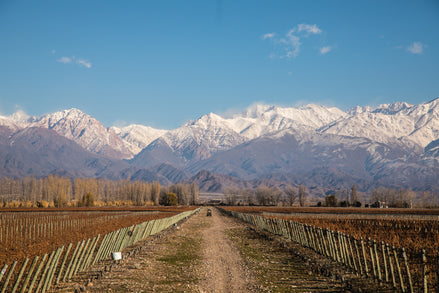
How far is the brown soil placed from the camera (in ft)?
55.2

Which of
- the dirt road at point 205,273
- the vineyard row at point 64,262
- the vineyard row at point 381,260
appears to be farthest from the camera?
the dirt road at point 205,273

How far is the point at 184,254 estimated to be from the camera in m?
26.7

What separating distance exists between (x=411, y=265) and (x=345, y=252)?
318 centimetres

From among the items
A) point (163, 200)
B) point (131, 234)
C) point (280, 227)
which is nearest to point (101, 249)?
point (131, 234)

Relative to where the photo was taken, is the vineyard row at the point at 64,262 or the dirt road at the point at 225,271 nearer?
the vineyard row at the point at 64,262

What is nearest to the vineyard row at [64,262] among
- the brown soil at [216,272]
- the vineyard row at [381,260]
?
the brown soil at [216,272]

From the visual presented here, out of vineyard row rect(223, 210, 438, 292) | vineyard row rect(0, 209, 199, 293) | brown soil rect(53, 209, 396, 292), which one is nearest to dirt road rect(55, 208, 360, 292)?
brown soil rect(53, 209, 396, 292)

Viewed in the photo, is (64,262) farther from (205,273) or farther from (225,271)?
(225,271)

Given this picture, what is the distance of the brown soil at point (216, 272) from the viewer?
16.8 metres

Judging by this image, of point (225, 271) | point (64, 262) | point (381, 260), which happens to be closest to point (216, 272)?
point (225, 271)

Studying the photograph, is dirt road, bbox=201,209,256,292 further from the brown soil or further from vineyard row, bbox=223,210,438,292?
vineyard row, bbox=223,210,438,292

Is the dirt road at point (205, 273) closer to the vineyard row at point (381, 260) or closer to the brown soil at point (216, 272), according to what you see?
the brown soil at point (216, 272)

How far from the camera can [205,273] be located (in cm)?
1989

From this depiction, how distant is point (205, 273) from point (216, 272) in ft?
1.96
